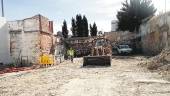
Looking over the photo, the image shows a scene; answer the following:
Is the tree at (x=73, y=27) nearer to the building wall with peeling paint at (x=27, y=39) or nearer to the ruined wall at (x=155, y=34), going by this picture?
the ruined wall at (x=155, y=34)

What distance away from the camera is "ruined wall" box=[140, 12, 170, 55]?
38.2m

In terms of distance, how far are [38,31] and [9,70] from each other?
672 cm

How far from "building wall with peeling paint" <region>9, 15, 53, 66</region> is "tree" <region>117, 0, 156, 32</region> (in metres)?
29.1

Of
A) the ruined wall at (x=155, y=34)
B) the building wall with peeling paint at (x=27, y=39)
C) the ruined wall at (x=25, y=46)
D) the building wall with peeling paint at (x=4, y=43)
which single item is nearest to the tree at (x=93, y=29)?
the ruined wall at (x=155, y=34)

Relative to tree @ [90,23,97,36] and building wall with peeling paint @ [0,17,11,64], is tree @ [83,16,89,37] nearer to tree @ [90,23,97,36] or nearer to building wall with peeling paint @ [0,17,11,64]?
tree @ [90,23,97,36]

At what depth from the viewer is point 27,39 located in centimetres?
3384

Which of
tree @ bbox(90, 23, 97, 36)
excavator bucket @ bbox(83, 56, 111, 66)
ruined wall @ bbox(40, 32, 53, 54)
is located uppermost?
tree @ bbox(90, 23, 97, 36)

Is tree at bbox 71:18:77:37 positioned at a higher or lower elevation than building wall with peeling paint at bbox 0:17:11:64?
higher

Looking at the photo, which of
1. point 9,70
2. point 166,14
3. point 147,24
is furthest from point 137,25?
point 9,70

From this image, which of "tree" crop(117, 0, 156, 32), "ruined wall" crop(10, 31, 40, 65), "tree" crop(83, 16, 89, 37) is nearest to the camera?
"ruined wall" crop(10, 31, 40, 65)

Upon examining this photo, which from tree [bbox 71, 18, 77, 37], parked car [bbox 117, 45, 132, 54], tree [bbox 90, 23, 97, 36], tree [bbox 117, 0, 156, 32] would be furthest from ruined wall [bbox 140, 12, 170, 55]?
tree [bbox 90, 23, 97, 36]

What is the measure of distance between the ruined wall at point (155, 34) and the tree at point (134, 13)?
26.1 ft

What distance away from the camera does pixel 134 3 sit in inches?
2440

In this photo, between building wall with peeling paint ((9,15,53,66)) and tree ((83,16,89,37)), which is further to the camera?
tree ((83,16,89,37))
